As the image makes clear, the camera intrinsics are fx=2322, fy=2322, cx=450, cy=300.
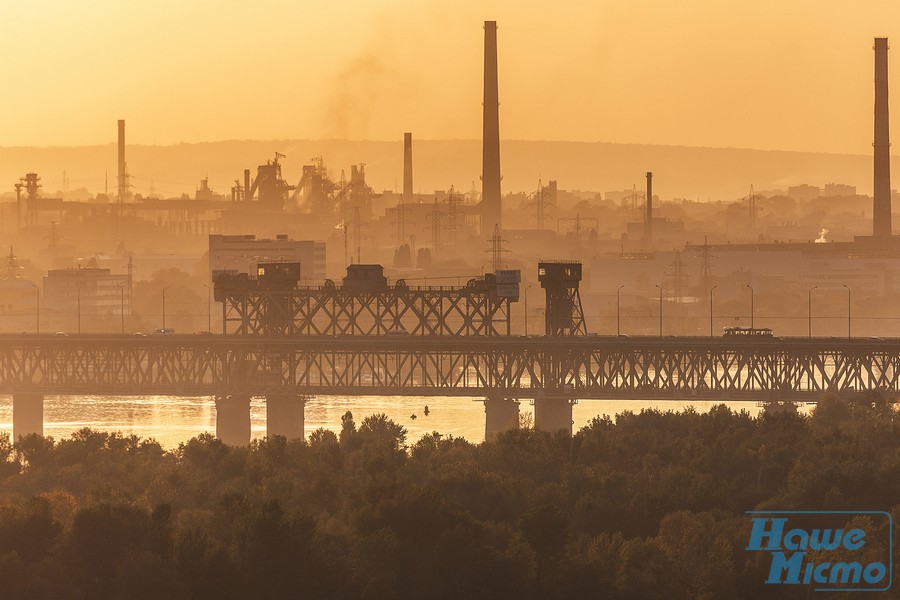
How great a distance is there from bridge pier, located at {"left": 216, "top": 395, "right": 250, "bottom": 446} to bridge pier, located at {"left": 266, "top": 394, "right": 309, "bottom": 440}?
139cm

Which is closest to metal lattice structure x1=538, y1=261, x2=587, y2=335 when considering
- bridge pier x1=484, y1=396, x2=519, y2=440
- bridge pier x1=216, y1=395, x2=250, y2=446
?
bridge pier x1=484, y1=396, x2=519, y2=440

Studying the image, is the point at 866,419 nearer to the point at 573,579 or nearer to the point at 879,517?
the point at 879,517

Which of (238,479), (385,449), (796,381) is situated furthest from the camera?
(796,381)

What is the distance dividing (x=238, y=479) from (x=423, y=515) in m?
18.6

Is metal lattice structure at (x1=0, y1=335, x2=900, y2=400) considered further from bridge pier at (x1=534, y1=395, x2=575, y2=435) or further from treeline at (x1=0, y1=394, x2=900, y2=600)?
treeline at (x1=0, y1=394, x2=900, y2=600)

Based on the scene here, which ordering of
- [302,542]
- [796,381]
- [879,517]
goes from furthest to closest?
[796,381] < [879,517] < [302,542]

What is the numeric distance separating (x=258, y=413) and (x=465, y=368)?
26584 millimetres

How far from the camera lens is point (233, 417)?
134m

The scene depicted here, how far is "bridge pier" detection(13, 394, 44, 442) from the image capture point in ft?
451

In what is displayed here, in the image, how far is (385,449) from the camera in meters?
100

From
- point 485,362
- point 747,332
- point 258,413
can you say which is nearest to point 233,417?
point 485,362

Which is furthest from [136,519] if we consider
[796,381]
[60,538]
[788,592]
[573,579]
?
[796,381]

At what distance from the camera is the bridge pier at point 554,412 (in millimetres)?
129875

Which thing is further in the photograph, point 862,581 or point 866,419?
point 866,419
